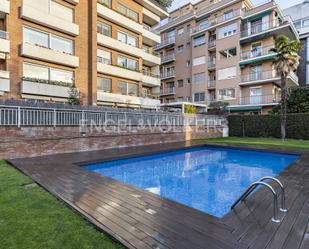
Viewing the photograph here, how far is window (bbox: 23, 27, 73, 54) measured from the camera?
16.4 metres

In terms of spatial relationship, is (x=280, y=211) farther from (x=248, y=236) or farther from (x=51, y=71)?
(x=51, y=71)

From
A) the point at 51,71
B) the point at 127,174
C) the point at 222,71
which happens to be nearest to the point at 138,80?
the point at 51,71

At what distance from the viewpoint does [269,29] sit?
81.8 feet

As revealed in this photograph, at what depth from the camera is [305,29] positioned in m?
28.1

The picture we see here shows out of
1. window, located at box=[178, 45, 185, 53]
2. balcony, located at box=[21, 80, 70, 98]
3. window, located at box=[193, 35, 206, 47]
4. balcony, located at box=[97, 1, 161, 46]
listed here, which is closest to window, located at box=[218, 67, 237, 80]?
window, located at box=[193, 35, 206, 47]

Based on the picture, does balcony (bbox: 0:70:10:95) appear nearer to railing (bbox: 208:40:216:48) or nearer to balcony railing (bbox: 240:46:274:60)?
railing (bbox: 208:40:216:48)

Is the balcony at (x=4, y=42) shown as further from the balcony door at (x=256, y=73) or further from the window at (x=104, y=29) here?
the balcony door at (x=256, y=73)

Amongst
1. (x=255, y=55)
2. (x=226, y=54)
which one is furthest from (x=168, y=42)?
(x=255, y=55)

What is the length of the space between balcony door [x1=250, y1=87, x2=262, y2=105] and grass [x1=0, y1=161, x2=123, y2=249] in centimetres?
2668

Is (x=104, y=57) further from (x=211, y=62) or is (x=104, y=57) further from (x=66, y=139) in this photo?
(x=211, y=62)

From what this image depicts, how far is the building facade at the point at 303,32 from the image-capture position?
27.7 metres

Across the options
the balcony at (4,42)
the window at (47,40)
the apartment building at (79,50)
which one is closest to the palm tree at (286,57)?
the apartment building at (79,50)

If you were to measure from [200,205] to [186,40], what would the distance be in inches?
1299

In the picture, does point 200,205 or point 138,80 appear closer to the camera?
point 200,205
